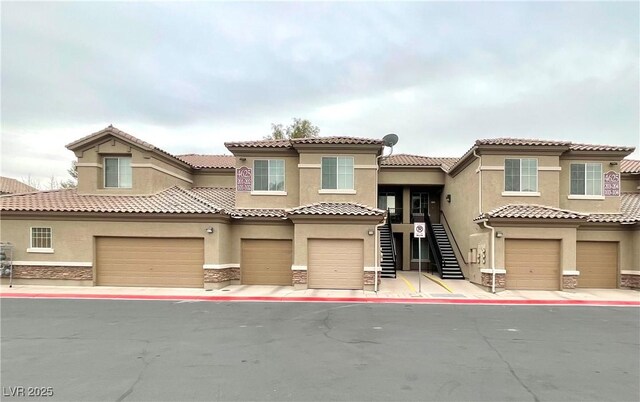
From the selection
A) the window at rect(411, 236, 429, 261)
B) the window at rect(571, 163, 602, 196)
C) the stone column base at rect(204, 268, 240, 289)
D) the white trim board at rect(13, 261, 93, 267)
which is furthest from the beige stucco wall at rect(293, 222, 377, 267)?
the window at rect(571, 163, 602, 196)

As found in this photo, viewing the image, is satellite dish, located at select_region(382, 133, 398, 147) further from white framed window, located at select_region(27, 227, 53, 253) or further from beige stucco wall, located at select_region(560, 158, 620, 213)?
white framed window, located at select_region(27, 227, 53, 253)

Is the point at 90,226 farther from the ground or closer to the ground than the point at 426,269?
farther from the ground

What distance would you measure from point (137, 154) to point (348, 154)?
10.1 m

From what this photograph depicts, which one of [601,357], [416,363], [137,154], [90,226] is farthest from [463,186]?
[90,226]

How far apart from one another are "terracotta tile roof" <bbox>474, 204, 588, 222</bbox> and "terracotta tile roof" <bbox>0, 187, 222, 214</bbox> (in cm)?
1170

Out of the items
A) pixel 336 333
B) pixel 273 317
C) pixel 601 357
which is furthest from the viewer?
pixel 273 317

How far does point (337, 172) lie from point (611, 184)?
12.9 meters

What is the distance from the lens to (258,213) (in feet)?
58.6

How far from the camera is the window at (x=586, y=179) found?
60.4 feet

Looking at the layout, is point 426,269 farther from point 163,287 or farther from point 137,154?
point 137,154

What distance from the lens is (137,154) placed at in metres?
18.6

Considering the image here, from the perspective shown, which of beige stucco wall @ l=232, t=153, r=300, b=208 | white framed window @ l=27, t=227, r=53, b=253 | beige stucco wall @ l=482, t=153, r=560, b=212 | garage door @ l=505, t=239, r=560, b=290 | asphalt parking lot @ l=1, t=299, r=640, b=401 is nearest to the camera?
asphalt parking lot @ l=1, t=299, r=640, b=401

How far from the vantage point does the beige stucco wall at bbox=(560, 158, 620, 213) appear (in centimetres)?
1827

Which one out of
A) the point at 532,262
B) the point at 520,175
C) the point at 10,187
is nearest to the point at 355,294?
the point at 532,262
